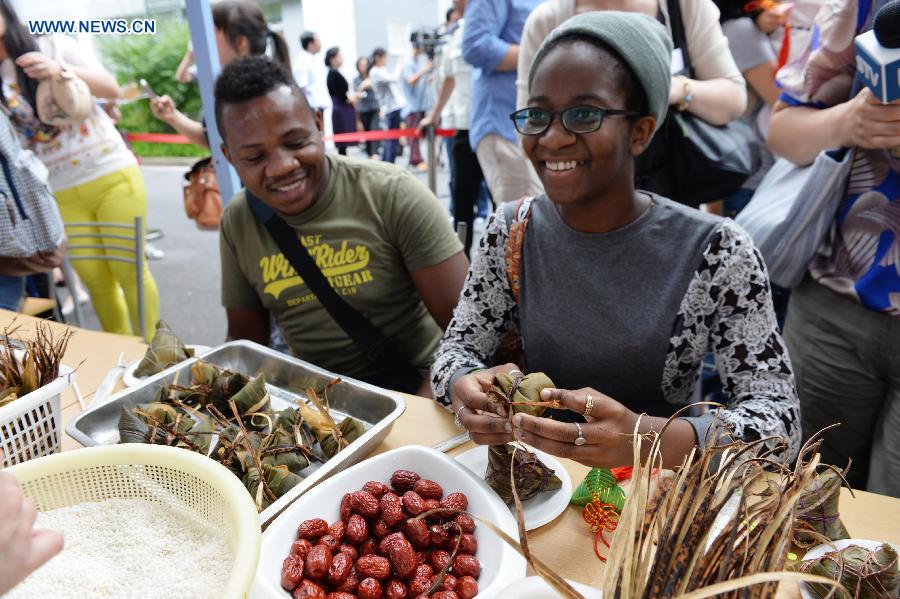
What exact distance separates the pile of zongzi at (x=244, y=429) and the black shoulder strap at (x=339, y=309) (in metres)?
0.50

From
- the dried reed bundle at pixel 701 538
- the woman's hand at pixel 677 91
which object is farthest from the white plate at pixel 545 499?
the woman's hand at pixel 677 91

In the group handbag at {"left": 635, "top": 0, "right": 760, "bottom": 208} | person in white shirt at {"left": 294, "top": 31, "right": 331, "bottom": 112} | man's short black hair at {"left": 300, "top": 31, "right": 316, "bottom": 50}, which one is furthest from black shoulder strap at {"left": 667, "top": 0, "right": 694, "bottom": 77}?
man's short black hair at {"left": 300, "top": 31, "right": 316, "bottom": 50}

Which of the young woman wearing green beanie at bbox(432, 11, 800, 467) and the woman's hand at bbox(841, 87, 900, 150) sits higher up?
the woman's hand at bbox(841, 87, 900, 150)

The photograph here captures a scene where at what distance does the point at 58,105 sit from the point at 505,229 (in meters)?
2.33

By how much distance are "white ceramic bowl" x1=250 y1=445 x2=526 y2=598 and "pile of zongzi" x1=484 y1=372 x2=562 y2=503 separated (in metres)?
0.07

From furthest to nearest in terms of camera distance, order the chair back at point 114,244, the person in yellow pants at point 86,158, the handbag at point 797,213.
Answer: the chair back at point 114,244, the person in yellow pants at point 86,158, the handbag at point 797,213

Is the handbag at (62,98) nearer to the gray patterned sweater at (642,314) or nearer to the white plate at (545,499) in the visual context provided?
the gray patterned sweater at (642,314)

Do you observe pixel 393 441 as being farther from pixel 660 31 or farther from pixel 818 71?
pixel 818 71

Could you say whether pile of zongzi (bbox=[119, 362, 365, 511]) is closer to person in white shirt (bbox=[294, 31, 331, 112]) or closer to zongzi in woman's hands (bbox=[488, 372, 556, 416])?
zongzi in woman's hands (bbox=[488, 372, 556, 416])

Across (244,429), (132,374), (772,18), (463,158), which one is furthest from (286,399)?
(463,158)

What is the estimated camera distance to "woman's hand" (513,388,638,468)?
1047mm

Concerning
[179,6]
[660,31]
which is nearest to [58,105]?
[179,6]

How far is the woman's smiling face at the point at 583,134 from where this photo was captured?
130 centimetres

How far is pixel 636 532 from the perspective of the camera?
0.71 m
